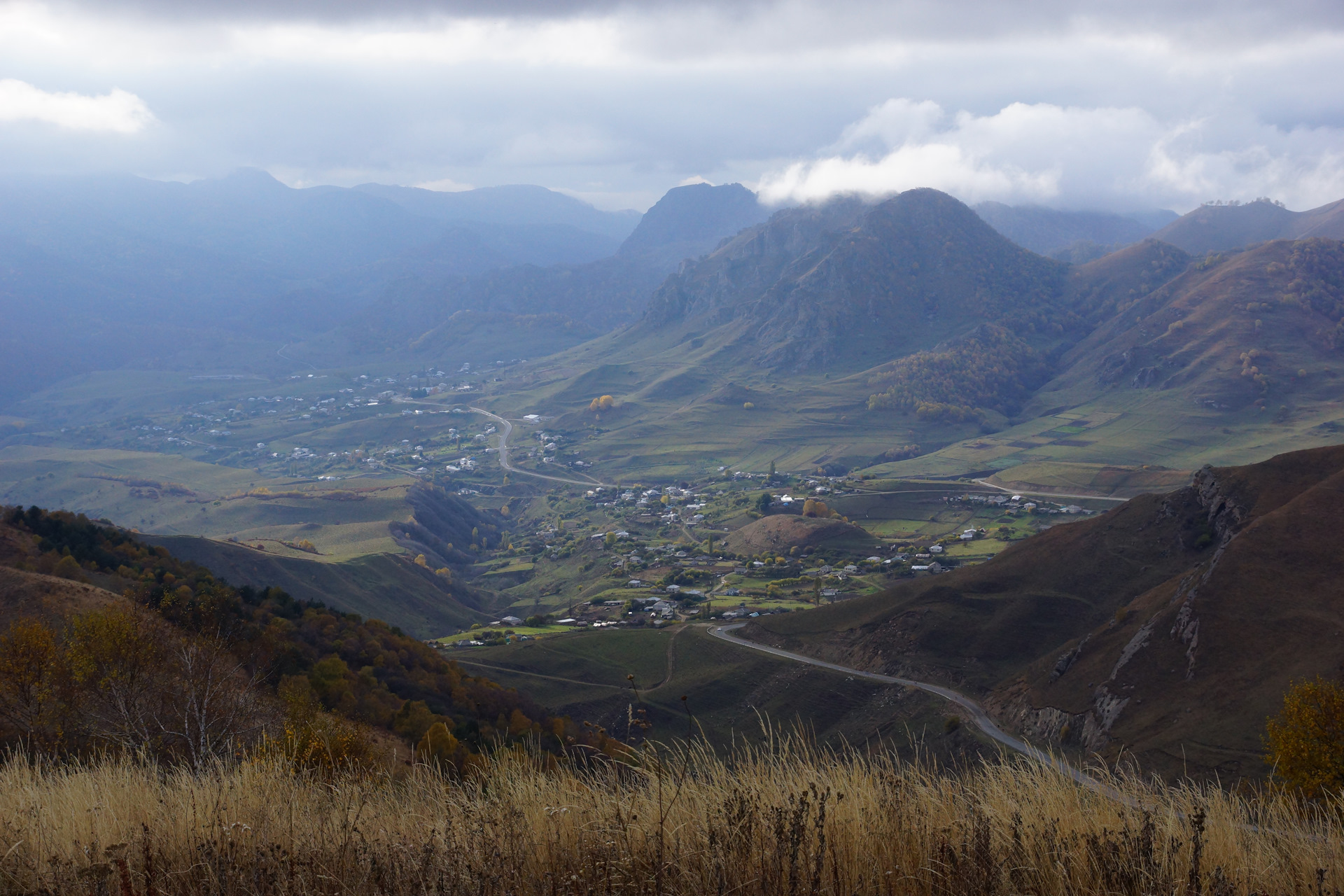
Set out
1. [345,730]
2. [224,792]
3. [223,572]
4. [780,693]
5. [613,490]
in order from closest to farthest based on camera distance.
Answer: [224,792] → [345,730] → [780,693] → [223,572] → [613,490]

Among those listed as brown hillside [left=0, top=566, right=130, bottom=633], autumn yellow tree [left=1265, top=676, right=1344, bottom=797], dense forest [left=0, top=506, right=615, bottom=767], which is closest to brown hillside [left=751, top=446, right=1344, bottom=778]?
autumn yellow tree [left=1265, top=676, right=1344, bottom=797]

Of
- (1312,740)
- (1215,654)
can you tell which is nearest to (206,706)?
(1312,740)

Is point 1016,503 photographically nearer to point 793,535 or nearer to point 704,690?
point 793,535

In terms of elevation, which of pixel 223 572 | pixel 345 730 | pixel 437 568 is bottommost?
pixel 437 568

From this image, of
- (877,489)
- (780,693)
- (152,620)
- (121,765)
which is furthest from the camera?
(877,489)

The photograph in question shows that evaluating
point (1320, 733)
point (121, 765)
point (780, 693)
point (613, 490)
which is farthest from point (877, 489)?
point (121, 765)

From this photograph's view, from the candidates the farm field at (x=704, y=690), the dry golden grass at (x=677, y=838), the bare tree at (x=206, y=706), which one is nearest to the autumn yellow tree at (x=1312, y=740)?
the farm field at (x=704, y=690)

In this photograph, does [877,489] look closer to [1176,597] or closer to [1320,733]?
[1176,597]
